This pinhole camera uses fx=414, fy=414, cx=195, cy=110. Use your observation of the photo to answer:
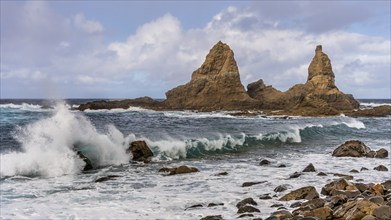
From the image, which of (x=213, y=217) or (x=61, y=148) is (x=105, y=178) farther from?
(x=213, y=217)

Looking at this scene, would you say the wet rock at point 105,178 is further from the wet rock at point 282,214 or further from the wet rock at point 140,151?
the wet rock at point 282,214

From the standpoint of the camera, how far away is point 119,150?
59.9 ft

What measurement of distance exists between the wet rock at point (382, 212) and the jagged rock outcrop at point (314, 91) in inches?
2216

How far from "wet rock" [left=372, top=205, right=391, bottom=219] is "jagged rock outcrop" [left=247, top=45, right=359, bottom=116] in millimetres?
56278

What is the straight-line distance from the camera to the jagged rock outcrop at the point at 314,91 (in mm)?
66625

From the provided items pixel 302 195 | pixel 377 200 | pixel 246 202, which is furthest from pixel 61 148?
pixel 377 200

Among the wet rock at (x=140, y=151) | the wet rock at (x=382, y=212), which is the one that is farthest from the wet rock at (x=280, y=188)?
the wet rock at (x=140, y=151)

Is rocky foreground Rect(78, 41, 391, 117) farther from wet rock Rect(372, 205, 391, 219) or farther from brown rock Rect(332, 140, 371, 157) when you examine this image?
wet rock Rect(372, 205, 391, 219)

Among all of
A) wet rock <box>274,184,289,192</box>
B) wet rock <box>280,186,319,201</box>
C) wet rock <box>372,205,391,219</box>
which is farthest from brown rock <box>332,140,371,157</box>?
wet rock <box>372,205,391,219</box>

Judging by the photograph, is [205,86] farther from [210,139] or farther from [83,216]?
[83,216]

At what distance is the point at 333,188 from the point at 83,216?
6089 mm

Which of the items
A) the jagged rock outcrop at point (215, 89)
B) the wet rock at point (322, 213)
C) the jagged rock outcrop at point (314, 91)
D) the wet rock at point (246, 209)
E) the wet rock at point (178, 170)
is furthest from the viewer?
the jagged rock outcrop at point (215, 89)

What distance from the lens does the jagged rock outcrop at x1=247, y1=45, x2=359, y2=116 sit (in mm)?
66625

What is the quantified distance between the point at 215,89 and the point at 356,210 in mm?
63306
